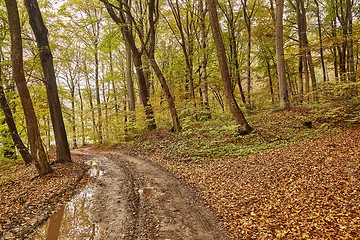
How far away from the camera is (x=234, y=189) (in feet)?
21.2

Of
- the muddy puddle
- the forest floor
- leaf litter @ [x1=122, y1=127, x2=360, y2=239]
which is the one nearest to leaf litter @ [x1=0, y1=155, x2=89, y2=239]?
the forest floor

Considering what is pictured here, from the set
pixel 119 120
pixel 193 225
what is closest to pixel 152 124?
pixel 119 120

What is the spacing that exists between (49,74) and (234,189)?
10.1 meters

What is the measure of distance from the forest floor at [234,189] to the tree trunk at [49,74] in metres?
1.41

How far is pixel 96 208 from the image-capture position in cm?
590

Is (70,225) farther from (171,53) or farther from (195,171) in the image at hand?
(171,53)

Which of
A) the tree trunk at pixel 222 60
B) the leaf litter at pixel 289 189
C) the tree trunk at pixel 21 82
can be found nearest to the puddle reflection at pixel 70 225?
the leaf litter at pixel 289 189

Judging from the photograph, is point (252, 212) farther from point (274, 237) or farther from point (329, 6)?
point (329, 6)

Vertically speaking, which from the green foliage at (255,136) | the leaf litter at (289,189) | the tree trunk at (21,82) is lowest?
the leaf litter at (289,189)

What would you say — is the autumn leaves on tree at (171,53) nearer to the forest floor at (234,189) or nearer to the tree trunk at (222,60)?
the tree trunk at (222,60)

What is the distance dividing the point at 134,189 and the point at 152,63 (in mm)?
9196

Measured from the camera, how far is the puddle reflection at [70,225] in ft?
15.5

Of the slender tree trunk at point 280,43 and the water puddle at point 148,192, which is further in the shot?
the slender tree trunk at point 280,43

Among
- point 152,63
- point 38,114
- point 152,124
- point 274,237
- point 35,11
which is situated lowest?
point 274,237
